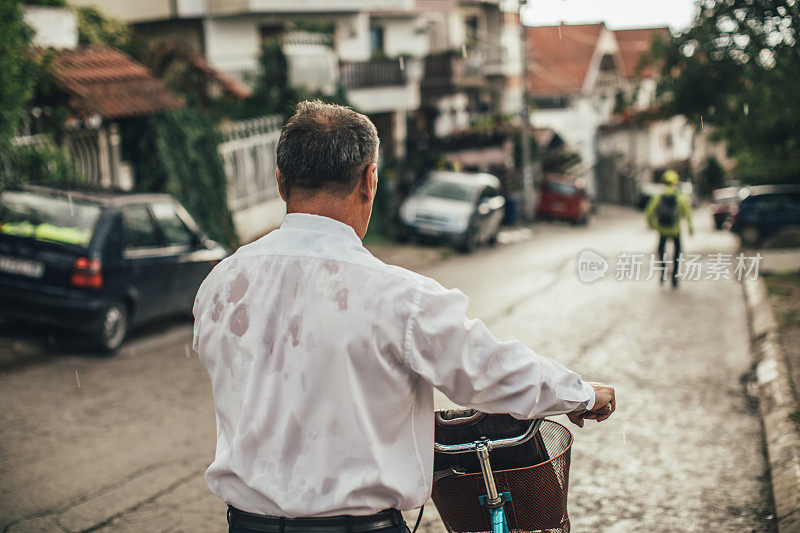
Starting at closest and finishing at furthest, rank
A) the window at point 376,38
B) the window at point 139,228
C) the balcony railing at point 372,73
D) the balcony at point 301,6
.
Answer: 1. the window at point 139,228
2. the balcony at point 301,6
3. the balcony railing at point 372,73
4. the window at point 376,38

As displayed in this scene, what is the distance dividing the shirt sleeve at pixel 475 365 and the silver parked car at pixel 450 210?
17690mm

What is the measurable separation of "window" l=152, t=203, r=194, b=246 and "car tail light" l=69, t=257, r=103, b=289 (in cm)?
129

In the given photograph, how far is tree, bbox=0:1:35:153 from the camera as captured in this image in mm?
9898

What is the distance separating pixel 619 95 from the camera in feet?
164

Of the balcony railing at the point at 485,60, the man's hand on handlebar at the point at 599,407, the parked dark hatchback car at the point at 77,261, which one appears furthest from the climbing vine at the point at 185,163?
the balcony railing at the point at 485,60

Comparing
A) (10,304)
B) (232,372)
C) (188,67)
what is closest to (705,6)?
(188,67)

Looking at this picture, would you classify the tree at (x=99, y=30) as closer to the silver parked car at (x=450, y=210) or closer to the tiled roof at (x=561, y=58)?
the silver parked car at (x=450, y=210)

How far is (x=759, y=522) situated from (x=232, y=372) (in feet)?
12.8

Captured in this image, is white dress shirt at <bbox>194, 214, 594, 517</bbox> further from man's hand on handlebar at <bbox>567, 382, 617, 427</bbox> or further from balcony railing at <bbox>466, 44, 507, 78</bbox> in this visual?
balcony railing at <bbox>466, 44, 507, 78</bbox>

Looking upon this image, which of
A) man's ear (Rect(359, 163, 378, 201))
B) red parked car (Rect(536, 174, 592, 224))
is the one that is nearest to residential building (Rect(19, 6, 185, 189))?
man's ear (Rect(359, 163, 378, 201))

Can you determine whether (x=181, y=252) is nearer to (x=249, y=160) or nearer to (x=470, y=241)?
(x=249, y=160)

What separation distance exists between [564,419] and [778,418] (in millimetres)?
1575

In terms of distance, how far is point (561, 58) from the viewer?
47438 millimetres

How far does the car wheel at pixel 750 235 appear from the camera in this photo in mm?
23562
